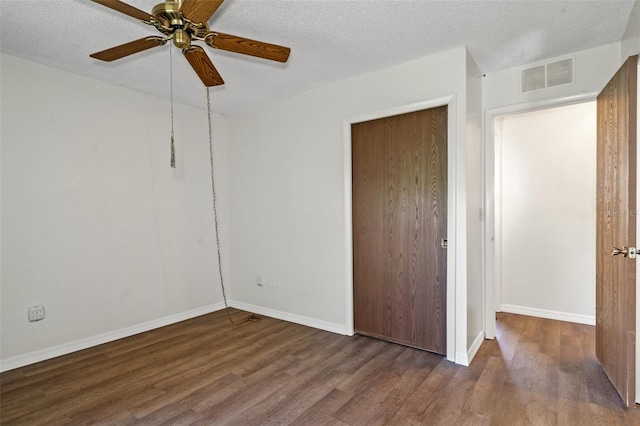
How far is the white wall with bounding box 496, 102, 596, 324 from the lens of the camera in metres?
3.46

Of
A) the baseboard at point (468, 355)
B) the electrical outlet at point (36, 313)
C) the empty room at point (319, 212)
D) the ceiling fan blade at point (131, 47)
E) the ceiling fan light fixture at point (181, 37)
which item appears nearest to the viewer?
the ceiling fan light fixture at point (181, 37)

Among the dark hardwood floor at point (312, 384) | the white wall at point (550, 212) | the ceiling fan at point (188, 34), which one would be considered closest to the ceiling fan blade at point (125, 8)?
the ceiling fan at point (188, 34)

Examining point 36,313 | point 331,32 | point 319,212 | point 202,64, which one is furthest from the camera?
point 319,212

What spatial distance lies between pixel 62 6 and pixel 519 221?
14.8 feet

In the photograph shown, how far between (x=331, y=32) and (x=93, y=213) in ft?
8.72

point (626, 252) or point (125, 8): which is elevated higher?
point (125, 8)

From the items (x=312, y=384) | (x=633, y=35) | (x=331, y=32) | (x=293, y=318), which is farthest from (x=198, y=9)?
(x=293, y=318)

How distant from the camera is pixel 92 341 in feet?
9.95

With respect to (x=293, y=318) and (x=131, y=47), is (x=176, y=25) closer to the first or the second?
(x=131, y=47)

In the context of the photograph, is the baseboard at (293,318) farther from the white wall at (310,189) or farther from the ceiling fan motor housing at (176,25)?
the ceiling fan motor housing at (176,25)

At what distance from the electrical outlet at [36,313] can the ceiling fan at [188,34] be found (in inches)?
84.1

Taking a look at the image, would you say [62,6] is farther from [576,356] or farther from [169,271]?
[576,356]

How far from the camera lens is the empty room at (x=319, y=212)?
205 cm

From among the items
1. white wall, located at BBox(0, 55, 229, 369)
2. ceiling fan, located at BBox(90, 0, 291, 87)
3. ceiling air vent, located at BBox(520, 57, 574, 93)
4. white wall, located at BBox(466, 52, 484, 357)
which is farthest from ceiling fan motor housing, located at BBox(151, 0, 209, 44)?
ceiling air vent, located at BBox(520, 57, 574, 93)
